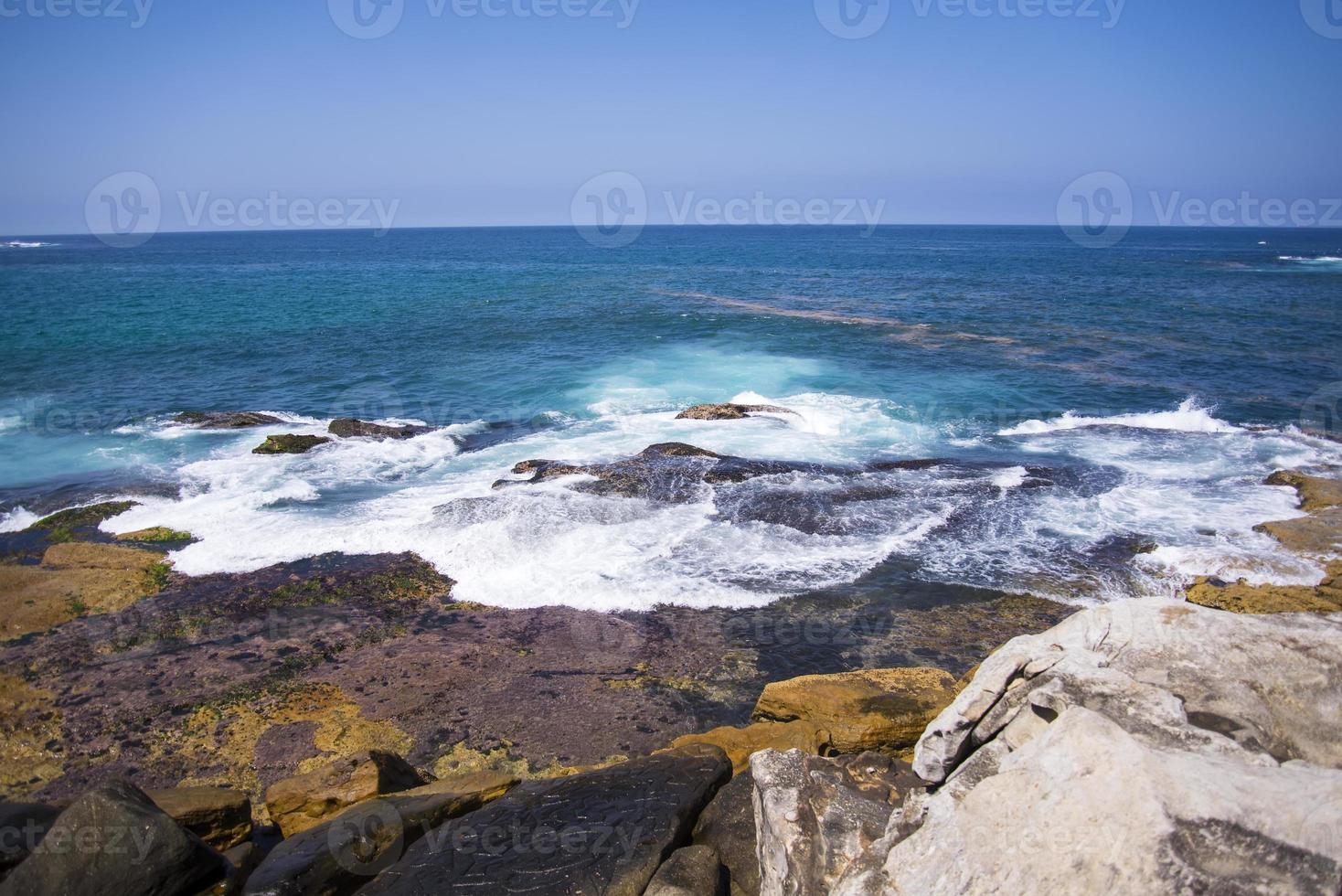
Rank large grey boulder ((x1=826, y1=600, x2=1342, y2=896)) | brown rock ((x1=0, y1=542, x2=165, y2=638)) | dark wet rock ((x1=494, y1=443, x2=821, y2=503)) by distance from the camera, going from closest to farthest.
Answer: large grey boulder ((x1=826, y1=600, x2=1342, y2=896)), brown rock ((x1=0, y1=542, x2=165, y2=638)), dark wet rock ((x1=494, y1=443, x2=821, y2=503))

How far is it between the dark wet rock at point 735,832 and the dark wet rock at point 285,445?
Answer: 16779 mm

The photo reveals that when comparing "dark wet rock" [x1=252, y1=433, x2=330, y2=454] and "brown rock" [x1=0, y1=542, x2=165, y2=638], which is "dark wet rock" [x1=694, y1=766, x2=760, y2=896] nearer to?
"brown rock" [x1=0, y1=542, x2=165, y2=638]

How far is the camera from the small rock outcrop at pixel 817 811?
499 centimetres

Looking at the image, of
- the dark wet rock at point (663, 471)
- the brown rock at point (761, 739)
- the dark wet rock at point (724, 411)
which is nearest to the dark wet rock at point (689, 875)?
the brown rock at point (761, 739)

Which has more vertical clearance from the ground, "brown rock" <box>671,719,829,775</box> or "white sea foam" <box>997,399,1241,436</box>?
"white sea foam" <box>997,399,1241,436</box>

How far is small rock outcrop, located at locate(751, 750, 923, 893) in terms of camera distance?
4988 millimetres

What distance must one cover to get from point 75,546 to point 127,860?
418 inches

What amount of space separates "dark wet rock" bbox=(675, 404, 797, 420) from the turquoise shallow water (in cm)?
70

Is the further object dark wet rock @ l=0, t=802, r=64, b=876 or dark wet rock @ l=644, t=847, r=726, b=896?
dark wet rock @ l=0, t=802, r=64, b=876

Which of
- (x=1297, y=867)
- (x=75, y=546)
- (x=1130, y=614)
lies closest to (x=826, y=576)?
(x=1130, y=614)

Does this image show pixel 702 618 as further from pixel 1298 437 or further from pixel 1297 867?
pixel 1298 437

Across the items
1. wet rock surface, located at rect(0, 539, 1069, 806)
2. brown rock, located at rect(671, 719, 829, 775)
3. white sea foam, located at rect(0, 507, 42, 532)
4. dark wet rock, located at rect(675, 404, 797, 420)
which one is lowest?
wet rock surface, located at rect(0, 539, 1069, 806)

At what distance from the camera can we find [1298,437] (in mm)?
20609

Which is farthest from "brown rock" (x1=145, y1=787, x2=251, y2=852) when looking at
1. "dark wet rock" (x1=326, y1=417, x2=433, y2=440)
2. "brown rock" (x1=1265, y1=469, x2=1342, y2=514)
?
"brown rock" (x1=1265, y1=469, x2=1342, y2=514)
